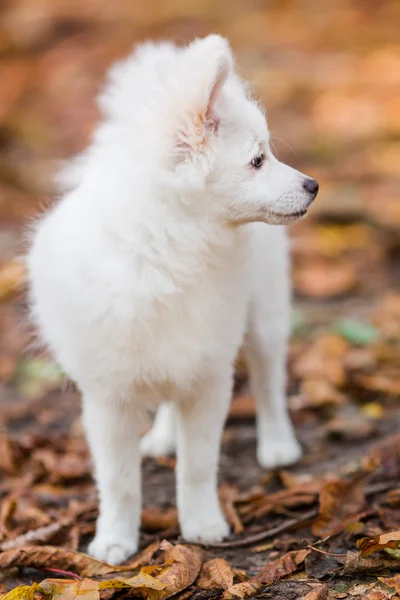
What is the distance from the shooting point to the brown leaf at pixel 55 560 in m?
3.11

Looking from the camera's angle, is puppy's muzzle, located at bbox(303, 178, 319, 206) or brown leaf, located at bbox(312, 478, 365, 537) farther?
brown leaf, located at bbox(312, 478, 365, 537)

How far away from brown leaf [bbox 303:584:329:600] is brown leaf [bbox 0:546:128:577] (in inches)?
32.3

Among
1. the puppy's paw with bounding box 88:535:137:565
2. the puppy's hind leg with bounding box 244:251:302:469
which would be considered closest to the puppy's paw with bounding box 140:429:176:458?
the puppy's hind leg with bounding box 244:251:302:469

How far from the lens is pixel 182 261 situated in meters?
2.91

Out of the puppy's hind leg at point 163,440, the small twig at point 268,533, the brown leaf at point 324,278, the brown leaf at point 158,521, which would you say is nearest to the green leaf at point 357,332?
A: the brown leaf at point 324,278

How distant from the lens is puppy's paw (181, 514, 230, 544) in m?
3.41

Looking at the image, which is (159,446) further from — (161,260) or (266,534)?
(161,260)

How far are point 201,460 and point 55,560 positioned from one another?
0.72 meters

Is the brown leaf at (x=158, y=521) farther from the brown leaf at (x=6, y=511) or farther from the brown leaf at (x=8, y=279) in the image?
the brown leaf at (x=8, y=279)

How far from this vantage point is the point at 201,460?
3395 millimetres

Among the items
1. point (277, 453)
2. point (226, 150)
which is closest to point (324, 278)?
point (277, 453)

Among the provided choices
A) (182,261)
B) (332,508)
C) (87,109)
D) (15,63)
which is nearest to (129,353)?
(182,261)

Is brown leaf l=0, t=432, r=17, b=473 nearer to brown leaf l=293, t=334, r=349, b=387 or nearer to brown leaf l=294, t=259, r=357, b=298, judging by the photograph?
brown leaf l=293, t=334, r=349, b=387

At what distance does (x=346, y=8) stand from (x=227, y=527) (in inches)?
517
